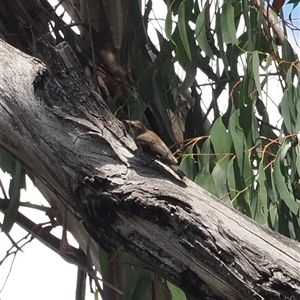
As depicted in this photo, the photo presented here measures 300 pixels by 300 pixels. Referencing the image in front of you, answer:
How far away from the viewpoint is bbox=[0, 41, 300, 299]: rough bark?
1152 millimetres

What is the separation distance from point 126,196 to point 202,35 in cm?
85

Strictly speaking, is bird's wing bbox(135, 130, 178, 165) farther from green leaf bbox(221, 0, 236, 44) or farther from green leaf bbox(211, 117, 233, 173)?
green leaf bbox(221, 0, 236, 44)

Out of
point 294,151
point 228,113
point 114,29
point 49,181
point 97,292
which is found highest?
point 114,29

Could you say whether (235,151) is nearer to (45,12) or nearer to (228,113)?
(228,113)

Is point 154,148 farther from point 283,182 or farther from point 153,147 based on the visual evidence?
point 283,182

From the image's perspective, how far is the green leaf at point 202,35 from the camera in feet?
6.20

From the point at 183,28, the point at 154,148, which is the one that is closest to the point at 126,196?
the point at 154,148

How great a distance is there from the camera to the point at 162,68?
208 centimetres

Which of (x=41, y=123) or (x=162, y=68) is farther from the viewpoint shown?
(x=162, y=68)

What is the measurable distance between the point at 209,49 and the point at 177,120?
1.42 feet

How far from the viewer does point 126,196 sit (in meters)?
1.18

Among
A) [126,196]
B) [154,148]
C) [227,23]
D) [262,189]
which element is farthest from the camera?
[227,23]

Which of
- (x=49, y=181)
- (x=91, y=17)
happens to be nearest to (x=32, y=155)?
(x=49, y=181)

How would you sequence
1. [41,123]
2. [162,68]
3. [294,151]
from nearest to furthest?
[41,123] → [294,151] → [162,68]
